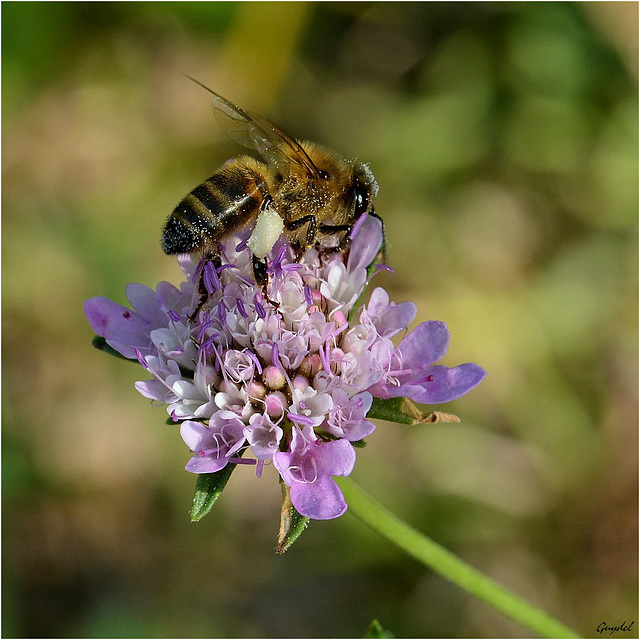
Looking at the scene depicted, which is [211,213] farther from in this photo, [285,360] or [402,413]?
[402,413]

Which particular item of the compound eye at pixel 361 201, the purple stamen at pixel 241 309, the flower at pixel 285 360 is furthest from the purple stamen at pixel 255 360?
the compound eye at pixel 361 201

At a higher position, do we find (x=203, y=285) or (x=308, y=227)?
(x=308, y=227)

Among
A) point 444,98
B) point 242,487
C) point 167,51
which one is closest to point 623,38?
point 444,98

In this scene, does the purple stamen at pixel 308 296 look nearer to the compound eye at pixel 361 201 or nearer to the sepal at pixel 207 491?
the compound eye at pixel 361 201

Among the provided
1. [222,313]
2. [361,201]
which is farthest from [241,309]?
[361,201]

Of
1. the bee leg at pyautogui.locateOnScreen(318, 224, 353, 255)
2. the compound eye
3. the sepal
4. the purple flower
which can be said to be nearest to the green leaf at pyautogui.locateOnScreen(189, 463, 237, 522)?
the sepal

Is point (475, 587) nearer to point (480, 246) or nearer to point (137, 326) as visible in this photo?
point (137, 326)

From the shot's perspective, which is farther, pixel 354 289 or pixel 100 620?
pixel 100 620
